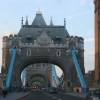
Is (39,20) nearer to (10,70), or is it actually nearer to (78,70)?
(10,70)

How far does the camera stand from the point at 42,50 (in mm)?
126875

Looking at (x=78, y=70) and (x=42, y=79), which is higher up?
(x=78, y=70)

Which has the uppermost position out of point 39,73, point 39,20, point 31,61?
point 39,20

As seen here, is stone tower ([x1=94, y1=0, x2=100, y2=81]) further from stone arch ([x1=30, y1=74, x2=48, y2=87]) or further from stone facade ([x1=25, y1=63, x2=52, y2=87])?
stone arch ([x1=30, y1=74, x2=48, y2=87])

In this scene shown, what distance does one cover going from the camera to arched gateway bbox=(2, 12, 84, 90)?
124m

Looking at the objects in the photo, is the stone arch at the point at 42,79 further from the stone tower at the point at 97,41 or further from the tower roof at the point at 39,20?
the stone tower at the point at 97,41

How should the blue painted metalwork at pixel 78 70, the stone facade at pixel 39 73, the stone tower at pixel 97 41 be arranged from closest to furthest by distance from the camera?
the stone tower at pixel 97 41 → the blue painted metalwork at pixel 78 70 → the stone facade at pixel 39 73

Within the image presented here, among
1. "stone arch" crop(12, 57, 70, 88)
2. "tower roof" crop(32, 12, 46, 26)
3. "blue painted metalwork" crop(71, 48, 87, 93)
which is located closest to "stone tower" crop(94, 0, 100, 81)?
"blue painted metalwork" crop(71, 48, 87, 93)

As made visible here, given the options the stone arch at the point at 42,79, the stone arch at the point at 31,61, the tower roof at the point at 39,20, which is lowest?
the stone arch at the point at 42,79

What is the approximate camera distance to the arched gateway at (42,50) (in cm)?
12375

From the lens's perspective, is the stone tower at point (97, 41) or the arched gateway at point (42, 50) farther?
the arched gateway at point (42, 50)

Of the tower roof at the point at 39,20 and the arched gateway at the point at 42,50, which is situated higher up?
the tower roof at the point at 39,20

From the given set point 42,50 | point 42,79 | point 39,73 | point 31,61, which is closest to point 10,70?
point 31,61

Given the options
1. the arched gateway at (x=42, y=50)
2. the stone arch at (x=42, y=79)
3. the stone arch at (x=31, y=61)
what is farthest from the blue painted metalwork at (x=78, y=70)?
the stone arch at (x=42, y=79)
